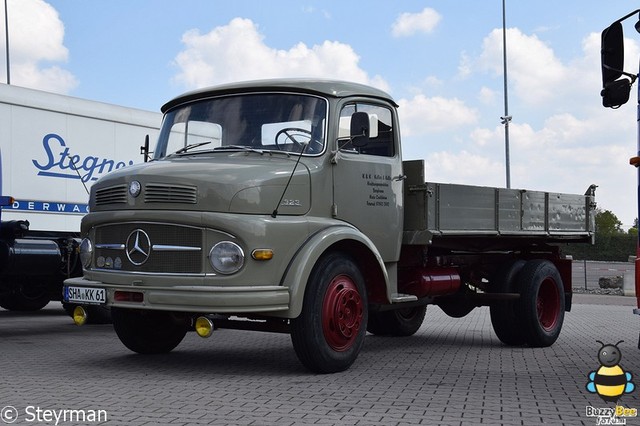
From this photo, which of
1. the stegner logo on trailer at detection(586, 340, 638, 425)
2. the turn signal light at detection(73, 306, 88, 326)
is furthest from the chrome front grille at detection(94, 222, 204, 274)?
the stegner logo on trailer at detection(586, 340, 638, 425)

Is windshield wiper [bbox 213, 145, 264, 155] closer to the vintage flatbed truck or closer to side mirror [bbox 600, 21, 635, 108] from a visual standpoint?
the vintage flatbed truck

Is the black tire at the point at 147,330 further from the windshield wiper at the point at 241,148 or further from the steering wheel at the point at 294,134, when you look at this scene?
the steering wheel at the point at 294,134

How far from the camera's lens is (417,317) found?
11.5 m

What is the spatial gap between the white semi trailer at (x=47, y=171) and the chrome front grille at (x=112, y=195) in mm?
2947

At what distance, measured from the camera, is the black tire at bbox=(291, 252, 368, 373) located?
281 inches

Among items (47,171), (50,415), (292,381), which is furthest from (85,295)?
(47,171)

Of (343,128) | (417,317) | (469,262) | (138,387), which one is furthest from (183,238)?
(417,317)

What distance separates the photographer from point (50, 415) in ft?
17.9

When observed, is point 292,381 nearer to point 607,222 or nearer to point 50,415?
point 50,415

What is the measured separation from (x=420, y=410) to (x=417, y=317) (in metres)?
5.71

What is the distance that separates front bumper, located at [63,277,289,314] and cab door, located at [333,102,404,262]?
3.99 ft

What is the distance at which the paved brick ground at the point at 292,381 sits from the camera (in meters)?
5.63

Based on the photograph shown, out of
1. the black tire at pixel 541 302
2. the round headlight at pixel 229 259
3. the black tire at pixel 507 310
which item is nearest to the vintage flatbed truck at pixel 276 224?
the round headlight at pixel 229 259

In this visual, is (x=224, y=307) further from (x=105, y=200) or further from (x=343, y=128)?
(x=343, y=128)
